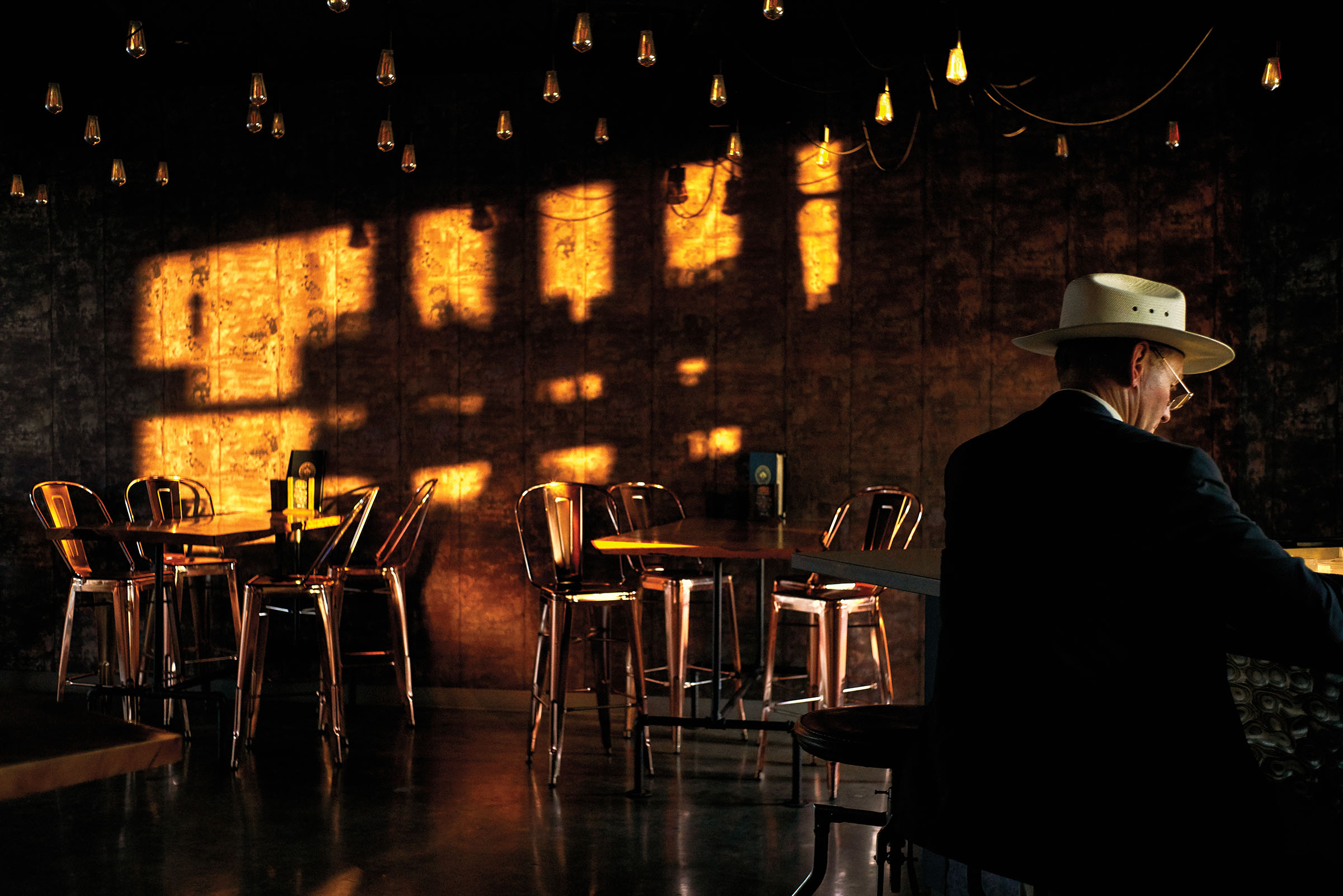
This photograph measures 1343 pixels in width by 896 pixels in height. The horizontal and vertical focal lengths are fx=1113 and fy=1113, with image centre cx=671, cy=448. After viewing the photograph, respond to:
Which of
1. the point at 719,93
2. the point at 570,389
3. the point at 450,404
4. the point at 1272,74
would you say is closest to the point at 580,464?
the point at 570,389

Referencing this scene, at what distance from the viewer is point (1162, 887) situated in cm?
154

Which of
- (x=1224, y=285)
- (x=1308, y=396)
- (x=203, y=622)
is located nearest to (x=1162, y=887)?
(x=1308, y=396)

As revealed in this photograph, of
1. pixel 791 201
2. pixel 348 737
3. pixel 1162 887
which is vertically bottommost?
pixel 348 737

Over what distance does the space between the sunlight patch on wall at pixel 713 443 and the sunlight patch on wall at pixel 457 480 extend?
1.06 m

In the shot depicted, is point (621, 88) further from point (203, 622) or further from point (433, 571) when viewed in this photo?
point (203, 622)

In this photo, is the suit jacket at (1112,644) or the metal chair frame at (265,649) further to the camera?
the metal chair frame at (265,649)

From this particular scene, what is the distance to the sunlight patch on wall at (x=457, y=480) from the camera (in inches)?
228

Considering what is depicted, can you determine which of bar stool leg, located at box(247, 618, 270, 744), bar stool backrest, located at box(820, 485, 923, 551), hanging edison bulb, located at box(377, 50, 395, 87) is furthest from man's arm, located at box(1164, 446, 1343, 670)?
bar stool leg, located at box(247, 618, 270, 744)

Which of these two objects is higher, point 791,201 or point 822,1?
point 822,1

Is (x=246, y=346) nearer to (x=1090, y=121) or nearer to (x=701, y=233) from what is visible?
(x=701, y=233)

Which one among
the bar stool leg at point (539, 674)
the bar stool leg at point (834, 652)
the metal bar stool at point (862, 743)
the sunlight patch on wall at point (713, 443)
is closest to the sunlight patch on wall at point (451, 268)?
the sunlight patch on wall at point (713, 443)

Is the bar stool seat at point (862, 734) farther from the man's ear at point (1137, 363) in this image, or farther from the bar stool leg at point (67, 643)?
the bar stool leg at point (67, 643)

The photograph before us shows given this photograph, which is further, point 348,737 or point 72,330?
point 72,330

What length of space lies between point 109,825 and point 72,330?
11.1 ft
